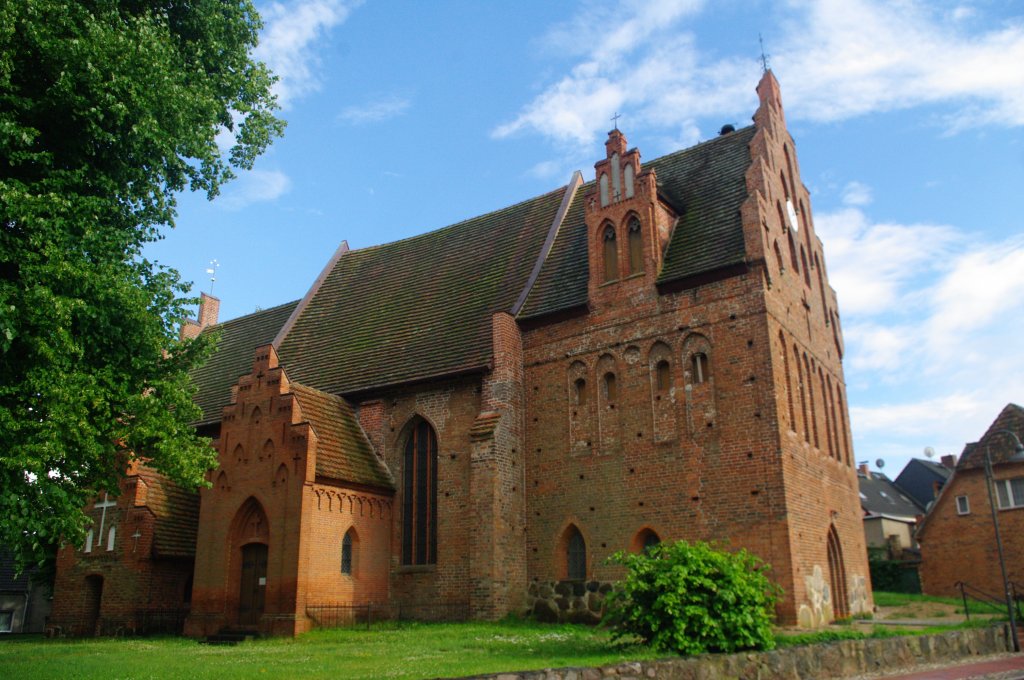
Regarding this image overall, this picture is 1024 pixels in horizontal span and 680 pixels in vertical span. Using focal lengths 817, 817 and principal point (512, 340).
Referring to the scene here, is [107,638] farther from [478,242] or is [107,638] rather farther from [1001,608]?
[1001,608]

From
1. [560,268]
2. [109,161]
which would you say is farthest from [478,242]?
[109,161]

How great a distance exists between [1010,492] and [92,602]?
3585 cm

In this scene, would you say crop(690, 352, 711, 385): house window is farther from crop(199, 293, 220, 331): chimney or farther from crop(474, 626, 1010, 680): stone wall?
crop(199, 293, 220, 331): chimney

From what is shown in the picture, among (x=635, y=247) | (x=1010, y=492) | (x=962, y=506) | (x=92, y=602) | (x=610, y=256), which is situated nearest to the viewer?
(x=635, y=247)

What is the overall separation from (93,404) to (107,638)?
519 inches

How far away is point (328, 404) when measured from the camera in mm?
24406

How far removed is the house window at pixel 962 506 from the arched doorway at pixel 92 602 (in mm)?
34912

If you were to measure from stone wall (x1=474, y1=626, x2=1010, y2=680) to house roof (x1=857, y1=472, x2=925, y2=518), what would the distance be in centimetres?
3263

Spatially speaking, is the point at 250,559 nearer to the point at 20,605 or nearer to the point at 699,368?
Answer: the point at 699,368

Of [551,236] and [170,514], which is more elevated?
[551,236]

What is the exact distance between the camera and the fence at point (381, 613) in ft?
68.1

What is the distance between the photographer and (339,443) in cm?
2314

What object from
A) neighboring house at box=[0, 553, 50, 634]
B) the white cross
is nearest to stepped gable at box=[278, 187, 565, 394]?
the white cross

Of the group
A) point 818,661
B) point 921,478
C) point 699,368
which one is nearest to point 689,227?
point 699,368
